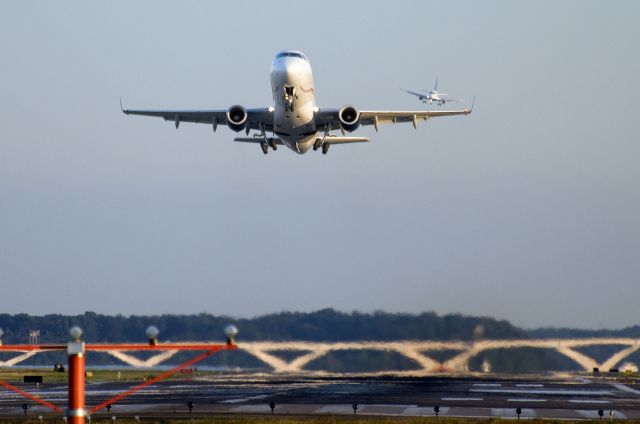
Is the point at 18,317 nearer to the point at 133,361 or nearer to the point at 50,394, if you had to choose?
the point at 50,394

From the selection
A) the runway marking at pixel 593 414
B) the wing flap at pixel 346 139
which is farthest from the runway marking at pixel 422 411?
the wing flap at pixel 346 139

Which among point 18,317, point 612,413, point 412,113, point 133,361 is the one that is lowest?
point 612,413

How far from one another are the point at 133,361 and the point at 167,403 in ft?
21.7

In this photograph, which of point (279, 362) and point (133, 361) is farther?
point (279, 362)

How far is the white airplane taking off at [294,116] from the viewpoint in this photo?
67.8 metres

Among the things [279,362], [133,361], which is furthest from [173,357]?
[133,361]

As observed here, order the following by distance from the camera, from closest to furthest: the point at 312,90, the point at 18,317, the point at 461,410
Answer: the point at 461,410 < the point at 312,90 < the point at 18,317

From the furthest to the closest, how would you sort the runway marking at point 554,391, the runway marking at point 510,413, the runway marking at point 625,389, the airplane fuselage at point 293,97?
the runway marking at point 625,389
the runway marking at point 554,391
the airplane fuselage at point 293,97
the runway marking at point 510,413

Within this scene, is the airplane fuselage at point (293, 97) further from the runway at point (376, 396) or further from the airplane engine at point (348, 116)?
the runway at point (376, 396)

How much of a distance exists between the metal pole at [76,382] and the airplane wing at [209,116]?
→ 166 feet

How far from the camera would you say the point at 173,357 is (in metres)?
73.3

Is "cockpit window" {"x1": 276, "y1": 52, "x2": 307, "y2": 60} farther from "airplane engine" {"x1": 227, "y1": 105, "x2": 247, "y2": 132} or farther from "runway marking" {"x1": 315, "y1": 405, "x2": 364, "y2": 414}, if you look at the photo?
"runway marking" {"x1": 315, "y1": 405, "x2": 364, "y2": 414}

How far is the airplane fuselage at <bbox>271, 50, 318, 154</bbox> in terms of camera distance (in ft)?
221

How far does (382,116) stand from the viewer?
76.1 meters
